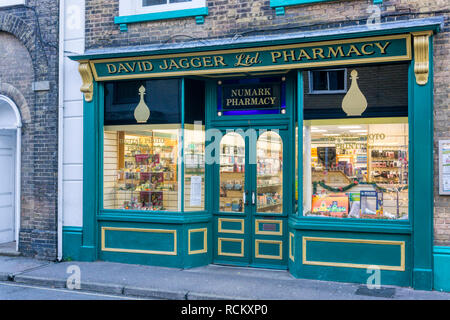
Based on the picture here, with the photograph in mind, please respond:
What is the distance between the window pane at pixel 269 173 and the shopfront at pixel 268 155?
0.06ft

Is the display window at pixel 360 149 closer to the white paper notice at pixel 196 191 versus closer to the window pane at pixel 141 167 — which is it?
the white paper notice at pixel 196 191

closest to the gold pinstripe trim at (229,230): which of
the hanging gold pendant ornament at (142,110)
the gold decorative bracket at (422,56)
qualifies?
the hanging gold pendant ornament at (142,110)

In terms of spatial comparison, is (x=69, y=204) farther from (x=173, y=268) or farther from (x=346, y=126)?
(x=346, y=126)

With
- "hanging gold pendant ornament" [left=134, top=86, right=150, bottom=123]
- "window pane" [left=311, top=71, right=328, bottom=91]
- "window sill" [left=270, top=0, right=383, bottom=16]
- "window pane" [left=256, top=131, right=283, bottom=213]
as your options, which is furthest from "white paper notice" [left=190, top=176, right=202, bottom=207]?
"window sill" [left=270, top=0, right=383, bottom=16]

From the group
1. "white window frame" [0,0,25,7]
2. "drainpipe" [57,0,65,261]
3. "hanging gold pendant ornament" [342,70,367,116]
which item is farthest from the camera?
"white window frame" [0,0,25,7]

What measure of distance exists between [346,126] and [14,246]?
7.55 m

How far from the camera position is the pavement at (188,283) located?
7.20 m

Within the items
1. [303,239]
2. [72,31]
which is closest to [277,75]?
[303,239]

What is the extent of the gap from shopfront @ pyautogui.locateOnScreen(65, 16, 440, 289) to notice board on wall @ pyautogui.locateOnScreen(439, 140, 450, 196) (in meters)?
0.18

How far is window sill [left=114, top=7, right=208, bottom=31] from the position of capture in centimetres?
886

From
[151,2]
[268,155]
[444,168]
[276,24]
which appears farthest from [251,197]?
[151,2]

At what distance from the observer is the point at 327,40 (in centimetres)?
777

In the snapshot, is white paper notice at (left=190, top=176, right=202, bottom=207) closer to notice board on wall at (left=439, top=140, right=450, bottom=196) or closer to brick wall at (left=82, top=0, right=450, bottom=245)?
Result: brick wall at (left=82, top=0, right=450, bottom=245)

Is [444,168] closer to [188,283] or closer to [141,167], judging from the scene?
[188,283]
